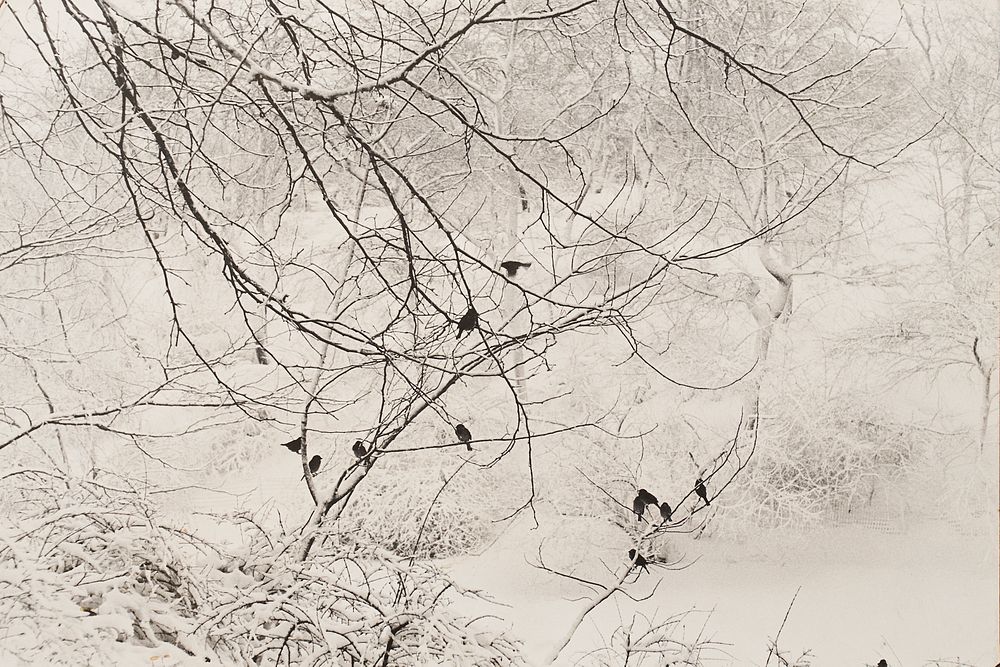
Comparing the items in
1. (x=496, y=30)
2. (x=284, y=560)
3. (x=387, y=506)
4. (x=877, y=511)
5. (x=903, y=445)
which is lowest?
(x=284, y=560)

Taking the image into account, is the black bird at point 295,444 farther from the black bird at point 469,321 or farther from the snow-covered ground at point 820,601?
the snow-covered ground at point 820,601

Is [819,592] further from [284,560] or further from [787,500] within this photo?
[284,560]

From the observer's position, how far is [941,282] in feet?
10.9

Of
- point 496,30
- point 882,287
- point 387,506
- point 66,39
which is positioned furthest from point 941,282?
point 66,39

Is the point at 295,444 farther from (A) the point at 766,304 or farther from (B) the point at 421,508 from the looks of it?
(A) the point at 766,304

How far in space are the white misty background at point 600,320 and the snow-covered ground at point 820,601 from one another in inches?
0.4

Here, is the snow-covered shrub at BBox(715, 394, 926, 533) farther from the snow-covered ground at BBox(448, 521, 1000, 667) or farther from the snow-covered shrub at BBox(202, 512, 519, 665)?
the snow-covered shrub at BBox(202, 512, 519, 665)

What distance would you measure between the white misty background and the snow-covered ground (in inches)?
0.4

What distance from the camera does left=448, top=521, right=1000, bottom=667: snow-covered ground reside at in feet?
8.53

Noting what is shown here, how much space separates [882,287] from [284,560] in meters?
2.74

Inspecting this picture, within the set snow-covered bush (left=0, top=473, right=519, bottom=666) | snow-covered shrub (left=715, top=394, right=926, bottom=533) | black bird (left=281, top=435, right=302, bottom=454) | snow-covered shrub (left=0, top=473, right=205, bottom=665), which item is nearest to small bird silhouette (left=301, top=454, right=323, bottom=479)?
black bird (left=281, top=435, right=302, bottom=454)

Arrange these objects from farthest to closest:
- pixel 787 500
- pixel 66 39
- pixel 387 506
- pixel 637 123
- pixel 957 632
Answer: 1. pixel 787 500
2. pixel 637 123
3. pixel 387 506
4. pixel 957 632
5. pixel 66 39

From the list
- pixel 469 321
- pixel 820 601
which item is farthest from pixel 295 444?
pixel 820 601

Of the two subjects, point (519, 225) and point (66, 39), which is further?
point (519, 225)
